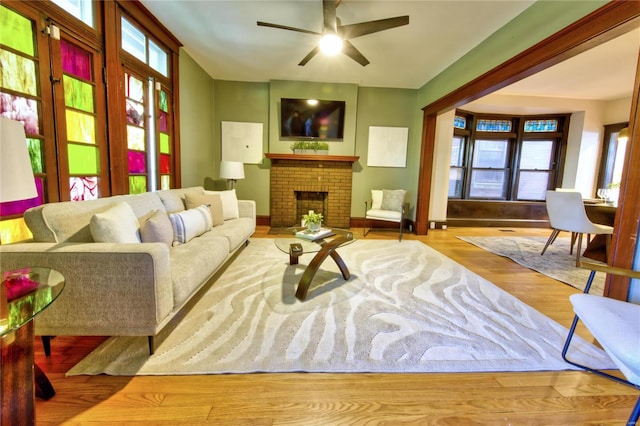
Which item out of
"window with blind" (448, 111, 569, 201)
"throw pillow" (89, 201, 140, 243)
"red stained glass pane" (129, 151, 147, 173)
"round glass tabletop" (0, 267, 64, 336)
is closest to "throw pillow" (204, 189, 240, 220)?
"red stained glass pane" (129, 151, 147, 173)

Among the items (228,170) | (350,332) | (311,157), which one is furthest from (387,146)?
(350,332)

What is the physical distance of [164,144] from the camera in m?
3.57

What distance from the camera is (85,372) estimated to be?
141 centimetres

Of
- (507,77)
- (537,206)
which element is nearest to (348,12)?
(507,77)

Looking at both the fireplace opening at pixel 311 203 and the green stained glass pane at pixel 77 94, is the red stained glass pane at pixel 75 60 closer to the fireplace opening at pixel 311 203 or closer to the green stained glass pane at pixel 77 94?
the green stained glass pane at pixel 77 94

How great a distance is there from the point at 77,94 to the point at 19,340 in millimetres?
2057

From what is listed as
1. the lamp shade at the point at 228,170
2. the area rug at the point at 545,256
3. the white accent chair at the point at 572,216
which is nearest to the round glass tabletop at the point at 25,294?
the lamp shade at the point at 228,170

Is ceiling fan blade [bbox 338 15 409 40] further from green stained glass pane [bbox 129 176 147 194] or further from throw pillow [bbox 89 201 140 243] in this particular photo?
green stained glass pane [bbox 129 176 147 194]

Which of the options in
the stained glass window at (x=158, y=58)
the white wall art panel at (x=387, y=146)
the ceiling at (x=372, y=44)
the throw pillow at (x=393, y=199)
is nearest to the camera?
the ceiling at (x=372, y=44)

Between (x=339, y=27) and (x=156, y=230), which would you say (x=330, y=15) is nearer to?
(x=339, y=27)

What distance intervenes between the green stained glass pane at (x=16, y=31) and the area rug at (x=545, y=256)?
491 centimetres

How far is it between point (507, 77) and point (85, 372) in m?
4.18

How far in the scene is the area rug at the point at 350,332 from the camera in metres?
1.53

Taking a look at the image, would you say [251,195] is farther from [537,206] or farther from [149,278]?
[537,206]
